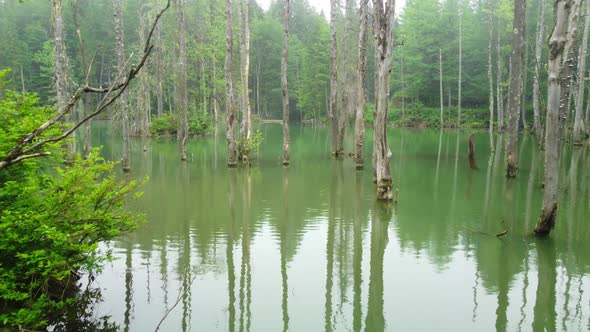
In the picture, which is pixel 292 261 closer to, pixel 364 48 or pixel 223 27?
pixel 364 48

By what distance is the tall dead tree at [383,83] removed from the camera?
1153cm

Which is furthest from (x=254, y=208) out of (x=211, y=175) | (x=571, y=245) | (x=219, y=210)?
(x=571, y=245)

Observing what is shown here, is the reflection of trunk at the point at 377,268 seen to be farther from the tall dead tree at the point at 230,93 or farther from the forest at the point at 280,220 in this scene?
the tall dead tree at the point at 230,93

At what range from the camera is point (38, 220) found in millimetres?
4438

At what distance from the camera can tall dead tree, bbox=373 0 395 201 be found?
11531 millimetres

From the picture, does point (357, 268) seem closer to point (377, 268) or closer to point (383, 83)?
point (377, 268)

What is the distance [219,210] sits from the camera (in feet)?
37.1

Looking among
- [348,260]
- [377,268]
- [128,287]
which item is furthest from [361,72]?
[128,287]

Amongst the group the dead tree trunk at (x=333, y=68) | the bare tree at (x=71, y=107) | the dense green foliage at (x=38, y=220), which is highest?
the dead tree trunk at (x=333, y=68)

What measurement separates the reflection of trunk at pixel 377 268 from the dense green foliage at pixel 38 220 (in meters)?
3.15

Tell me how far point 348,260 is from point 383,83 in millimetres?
5681

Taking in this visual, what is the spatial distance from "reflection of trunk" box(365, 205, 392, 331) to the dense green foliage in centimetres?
315

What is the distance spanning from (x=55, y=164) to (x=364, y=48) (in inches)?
548

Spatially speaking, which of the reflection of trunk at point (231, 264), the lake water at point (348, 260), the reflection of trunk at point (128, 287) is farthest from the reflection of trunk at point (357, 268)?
the reflection of trunk at point (128, 287)
